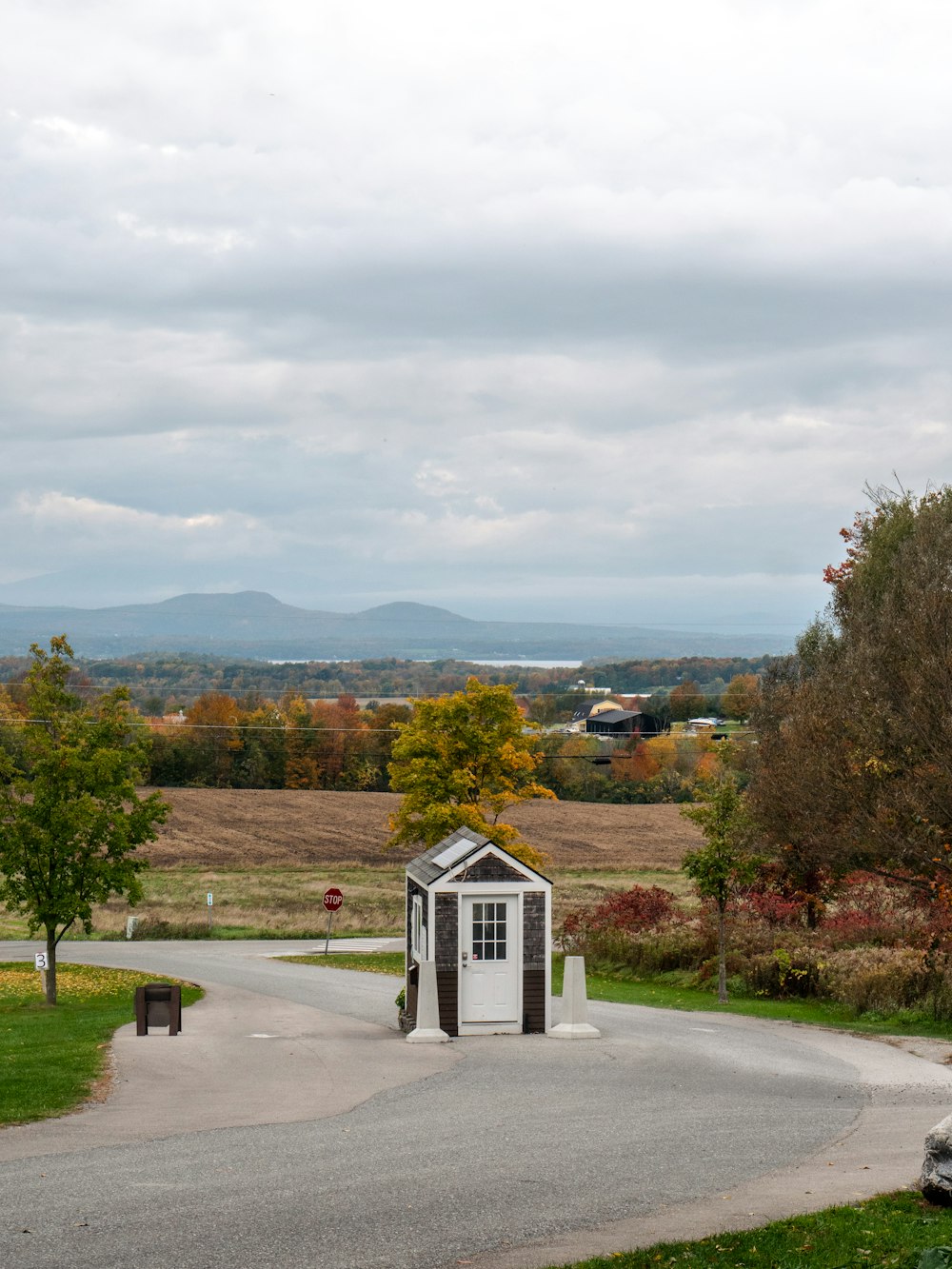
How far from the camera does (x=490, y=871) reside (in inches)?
830

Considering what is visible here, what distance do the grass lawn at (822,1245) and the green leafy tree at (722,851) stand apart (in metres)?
17.9

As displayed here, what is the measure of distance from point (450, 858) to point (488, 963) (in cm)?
182

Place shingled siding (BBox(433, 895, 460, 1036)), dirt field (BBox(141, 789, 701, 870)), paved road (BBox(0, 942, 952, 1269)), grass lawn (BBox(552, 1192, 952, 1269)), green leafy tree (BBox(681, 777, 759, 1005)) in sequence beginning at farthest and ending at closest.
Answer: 1. dirt field (BBox(141, 789, 701, 870))
2. green leafy tree (BBox(681, 777, 759, 1005))
3. shingled siding (BBox(433, 895, 460, 1036))
4. paved road (BBox(0, 942, 952, 1269))
5. grass lawn (BBox(552, 1192, 952, 1269))

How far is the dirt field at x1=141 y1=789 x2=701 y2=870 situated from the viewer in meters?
66.0

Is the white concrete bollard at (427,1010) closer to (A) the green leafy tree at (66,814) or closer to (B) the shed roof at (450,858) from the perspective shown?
(B) the shed roof at (450,858)

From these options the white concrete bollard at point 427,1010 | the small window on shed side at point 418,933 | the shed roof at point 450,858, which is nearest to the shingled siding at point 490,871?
the shed roof at point 450,858

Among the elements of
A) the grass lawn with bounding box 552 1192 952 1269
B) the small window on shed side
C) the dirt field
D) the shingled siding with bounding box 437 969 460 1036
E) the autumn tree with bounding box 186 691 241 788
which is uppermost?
the grass lawn with bounding box 552 1192 952 1269

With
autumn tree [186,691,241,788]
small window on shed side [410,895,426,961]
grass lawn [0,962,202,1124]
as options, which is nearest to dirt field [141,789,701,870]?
autumn tree [186,691,241,788]

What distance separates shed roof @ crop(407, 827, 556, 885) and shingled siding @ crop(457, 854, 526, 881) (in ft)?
0.42

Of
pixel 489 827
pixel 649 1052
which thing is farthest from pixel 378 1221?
pixel 489 827

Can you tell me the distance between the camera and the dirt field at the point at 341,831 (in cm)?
6600

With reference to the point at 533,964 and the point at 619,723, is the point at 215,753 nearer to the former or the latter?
the point at 619,723

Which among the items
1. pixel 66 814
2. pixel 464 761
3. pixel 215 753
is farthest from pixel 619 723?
pixel 66 814

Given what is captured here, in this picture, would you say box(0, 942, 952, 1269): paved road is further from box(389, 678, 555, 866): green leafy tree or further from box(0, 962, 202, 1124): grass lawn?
box(389, 678, 555, 866): green leafy tree
